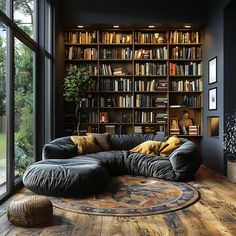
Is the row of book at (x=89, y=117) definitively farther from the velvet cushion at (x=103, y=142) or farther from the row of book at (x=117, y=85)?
the velvet cushion at (x=103, y=142)

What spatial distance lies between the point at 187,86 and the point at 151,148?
197cm

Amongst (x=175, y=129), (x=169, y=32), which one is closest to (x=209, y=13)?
(x=169, y=32)

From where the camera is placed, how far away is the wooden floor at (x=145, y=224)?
8.95 ft

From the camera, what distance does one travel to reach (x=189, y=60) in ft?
22.1

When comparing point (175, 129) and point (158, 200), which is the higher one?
point (175, 129)

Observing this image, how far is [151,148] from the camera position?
557 centimetres

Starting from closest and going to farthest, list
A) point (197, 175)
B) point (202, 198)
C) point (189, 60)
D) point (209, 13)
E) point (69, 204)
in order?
point (69, 204) → point (202, 198) → point (197, 175) → point (209, 13) → point (189, 60)

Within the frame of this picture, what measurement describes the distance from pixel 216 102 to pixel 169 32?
204 centimetres

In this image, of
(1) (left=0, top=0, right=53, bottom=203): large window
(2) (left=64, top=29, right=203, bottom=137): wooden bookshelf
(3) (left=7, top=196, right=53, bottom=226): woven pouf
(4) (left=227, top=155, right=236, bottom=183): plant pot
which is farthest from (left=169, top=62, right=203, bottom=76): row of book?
(3) (left=7, top=196, right=53, bottom=226): woven pouf

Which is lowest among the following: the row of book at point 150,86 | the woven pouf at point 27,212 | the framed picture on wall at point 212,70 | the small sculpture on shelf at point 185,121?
the woven pouf at point 27,212

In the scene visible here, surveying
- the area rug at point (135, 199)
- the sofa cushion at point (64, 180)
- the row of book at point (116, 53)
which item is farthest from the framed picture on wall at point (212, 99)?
the sofa cushion at point (64, 180)

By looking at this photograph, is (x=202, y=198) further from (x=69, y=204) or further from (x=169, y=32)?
(x=169, y=32)

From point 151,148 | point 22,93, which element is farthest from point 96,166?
point 151,148

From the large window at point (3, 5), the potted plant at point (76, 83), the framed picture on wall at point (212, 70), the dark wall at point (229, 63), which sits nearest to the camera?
the large window at point (3, 5)
